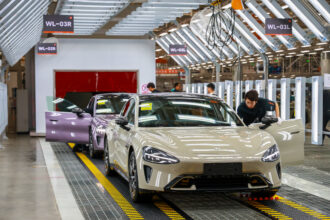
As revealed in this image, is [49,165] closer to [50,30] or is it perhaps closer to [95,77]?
[50,30]

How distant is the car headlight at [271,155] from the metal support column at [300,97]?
36.3 ft

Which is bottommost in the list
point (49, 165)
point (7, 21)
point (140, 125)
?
point (49, 165)

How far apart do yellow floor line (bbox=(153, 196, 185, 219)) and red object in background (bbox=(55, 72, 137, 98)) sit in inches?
574

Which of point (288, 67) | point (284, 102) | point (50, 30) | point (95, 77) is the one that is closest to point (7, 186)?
point (50, 30)

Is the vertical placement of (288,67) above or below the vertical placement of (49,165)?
above

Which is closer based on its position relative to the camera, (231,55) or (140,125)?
(140,125)

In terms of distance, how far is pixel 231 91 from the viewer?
22.8m

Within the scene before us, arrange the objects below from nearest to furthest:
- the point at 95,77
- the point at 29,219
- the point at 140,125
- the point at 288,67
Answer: the point at 29,219
the point at 140,125
the point at 95,77
the point at 288,67

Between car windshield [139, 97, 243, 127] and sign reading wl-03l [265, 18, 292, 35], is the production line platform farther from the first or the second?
sign reading wl-03l [265, 18, 292, 35]

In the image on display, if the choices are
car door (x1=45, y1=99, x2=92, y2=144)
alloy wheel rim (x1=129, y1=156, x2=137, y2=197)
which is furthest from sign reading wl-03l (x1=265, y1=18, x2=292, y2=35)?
alloy wheel rim (x1=129, y1=156, x2=137, y2=197)

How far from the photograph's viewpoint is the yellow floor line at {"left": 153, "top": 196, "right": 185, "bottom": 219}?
21.4ft

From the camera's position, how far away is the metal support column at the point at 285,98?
1856 centimetres

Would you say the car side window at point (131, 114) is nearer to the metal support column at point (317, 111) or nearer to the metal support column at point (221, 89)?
the metal support column at point (317, 111)

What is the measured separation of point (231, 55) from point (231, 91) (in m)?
7.12
